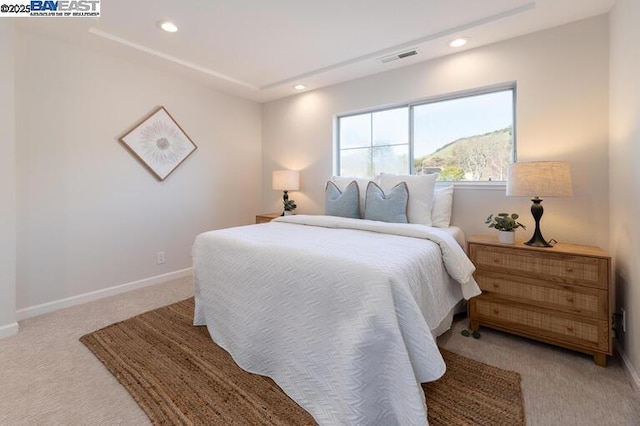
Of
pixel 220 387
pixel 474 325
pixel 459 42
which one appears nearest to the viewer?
pixel 220 387

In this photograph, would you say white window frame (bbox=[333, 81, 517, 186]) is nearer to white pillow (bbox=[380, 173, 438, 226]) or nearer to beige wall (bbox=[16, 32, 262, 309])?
white pillow (bbox=[380, 173, 438, 226])

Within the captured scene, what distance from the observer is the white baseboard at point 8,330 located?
2121 mm

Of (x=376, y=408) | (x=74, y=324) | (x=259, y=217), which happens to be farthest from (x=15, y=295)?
(x=376, y=408)

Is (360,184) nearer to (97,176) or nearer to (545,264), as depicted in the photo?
(545,264)

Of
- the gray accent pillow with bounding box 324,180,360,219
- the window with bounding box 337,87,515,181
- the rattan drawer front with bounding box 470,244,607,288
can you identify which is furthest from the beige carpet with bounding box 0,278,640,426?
the window with bounding box 337,87,515,181

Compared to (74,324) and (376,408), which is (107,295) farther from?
(376,408)

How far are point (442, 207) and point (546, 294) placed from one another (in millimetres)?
1015

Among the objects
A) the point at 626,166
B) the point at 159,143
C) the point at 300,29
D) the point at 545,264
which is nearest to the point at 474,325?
the point at 545,264

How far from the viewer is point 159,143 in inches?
127

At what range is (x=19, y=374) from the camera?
169 cm

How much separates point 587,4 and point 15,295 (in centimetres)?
474

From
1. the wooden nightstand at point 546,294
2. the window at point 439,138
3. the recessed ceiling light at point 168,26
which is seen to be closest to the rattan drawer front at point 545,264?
the wooden nightstand at point 546,294

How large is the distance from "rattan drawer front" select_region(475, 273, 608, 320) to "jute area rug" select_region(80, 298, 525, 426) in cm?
57

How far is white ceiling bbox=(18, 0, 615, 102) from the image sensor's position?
6.90ft
